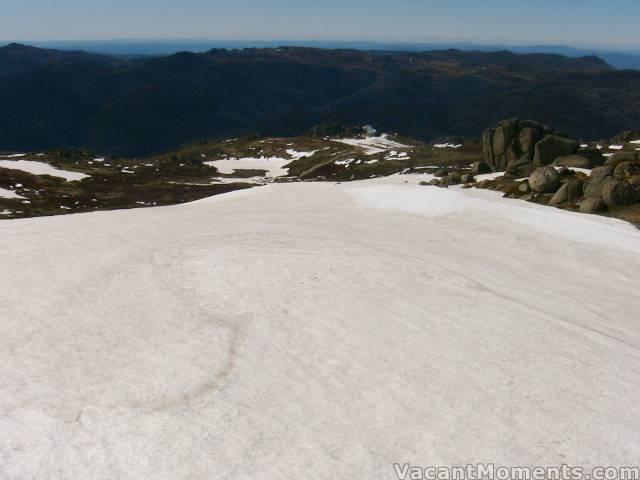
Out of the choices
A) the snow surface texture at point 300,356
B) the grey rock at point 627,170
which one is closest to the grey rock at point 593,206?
the grey rock at point 627,170

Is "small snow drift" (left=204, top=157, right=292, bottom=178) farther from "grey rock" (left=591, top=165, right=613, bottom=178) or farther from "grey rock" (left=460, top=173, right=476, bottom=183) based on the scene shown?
"grey rock" (left=591, top=165, right=613, bottom=178)

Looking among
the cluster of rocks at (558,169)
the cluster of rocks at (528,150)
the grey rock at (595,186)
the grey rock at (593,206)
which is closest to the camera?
the grey rock at (593,206)

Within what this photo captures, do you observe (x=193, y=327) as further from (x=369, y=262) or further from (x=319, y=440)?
(x=369, y=262)

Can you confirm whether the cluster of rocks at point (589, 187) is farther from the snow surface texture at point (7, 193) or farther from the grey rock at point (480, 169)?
the snow surface texture at point (7, 193)

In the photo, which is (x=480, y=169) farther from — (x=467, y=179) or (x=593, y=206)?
(x=593, y=206)

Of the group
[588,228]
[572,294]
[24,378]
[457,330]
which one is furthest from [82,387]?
[588,228]

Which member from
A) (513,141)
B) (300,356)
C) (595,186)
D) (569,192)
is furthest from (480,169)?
(300,356)
